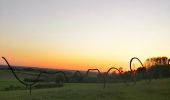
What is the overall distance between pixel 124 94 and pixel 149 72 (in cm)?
605

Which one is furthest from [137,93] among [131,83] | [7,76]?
[7,76]

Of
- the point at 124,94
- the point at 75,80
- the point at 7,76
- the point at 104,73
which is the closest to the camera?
the point at 124,94

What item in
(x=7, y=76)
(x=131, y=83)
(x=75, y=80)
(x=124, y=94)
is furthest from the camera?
(x=7, y=76)

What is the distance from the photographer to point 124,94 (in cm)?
1448

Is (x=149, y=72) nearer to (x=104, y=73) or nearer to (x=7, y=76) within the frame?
(x=104, y=73)

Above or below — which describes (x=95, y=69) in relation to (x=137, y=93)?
above

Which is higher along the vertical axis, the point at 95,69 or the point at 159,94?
the point at 95,69

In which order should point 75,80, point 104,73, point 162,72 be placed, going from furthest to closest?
point 162,72, point 75,80, point 104,73

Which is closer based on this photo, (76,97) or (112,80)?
(76,97)

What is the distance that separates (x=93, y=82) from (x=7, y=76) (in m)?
14.1

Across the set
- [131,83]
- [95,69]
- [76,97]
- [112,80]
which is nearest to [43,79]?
[112,80]

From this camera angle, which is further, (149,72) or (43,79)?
(43,79)

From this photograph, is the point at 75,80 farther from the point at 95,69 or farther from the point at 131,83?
the point at 95,69

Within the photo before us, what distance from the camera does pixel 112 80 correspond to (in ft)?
71.2
